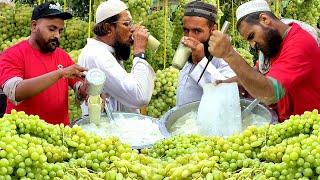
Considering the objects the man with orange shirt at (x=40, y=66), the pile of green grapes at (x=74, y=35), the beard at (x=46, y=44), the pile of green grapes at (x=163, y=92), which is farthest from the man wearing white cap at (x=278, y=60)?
the pile of green grapes at (x=74, y=35)

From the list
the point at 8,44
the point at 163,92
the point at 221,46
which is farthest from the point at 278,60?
the point at 8,44

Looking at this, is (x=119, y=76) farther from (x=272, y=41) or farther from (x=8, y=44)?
(x=8, y=44)

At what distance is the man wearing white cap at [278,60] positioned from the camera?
2.76 meters

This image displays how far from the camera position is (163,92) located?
4906 millimetres

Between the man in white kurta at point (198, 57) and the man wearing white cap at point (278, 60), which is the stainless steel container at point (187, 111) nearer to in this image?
the man wearing white cap at point (278, 60)

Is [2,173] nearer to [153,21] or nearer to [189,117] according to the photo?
[189,117]

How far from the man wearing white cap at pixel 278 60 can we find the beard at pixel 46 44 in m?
1.18

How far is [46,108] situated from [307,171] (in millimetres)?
2207

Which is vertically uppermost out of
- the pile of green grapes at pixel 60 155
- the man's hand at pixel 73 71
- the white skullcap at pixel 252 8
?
the white skullcap at pixel 252 8

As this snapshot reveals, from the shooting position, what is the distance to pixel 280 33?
3211 mm

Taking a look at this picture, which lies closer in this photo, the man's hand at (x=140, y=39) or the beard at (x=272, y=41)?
the beard at (x=272, y=41)

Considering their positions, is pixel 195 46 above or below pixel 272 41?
below

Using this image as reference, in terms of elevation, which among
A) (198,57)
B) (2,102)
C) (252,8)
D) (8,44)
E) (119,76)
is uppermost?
(252,8)

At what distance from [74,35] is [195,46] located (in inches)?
58.3
